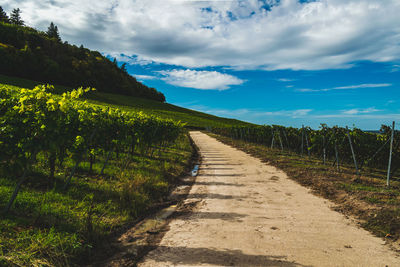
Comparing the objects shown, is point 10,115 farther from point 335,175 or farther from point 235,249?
point 335,175

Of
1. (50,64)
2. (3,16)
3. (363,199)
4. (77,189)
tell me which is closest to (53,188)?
(77,189)

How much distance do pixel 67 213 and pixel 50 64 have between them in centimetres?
7378

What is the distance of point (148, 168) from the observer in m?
9.54

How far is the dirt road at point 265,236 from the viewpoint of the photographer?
3.46 m

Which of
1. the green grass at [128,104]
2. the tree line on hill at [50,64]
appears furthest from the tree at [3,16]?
the green grass at [128,104]

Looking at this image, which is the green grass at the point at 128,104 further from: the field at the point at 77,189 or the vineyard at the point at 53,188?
the vineyard at the point at 53,188

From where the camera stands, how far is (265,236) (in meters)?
4.21

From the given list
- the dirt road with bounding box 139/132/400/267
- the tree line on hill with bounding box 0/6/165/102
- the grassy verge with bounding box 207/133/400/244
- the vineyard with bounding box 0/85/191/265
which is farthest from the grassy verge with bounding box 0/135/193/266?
the tree line on hill with bounding box 0/6/165/102

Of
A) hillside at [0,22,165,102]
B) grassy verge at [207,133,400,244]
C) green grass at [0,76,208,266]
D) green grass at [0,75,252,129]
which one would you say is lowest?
green grass at [0,76,208,266]

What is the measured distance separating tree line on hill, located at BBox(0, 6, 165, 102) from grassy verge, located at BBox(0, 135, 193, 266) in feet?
213

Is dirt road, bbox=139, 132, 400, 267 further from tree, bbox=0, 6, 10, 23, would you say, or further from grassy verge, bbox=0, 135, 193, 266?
tree, bbox=0, 6, 10, 23

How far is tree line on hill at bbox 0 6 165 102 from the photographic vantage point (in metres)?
56.6

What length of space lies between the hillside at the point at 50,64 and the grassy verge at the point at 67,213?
213 ft

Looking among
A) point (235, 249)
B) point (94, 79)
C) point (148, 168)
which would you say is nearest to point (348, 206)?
point (235, 249)
